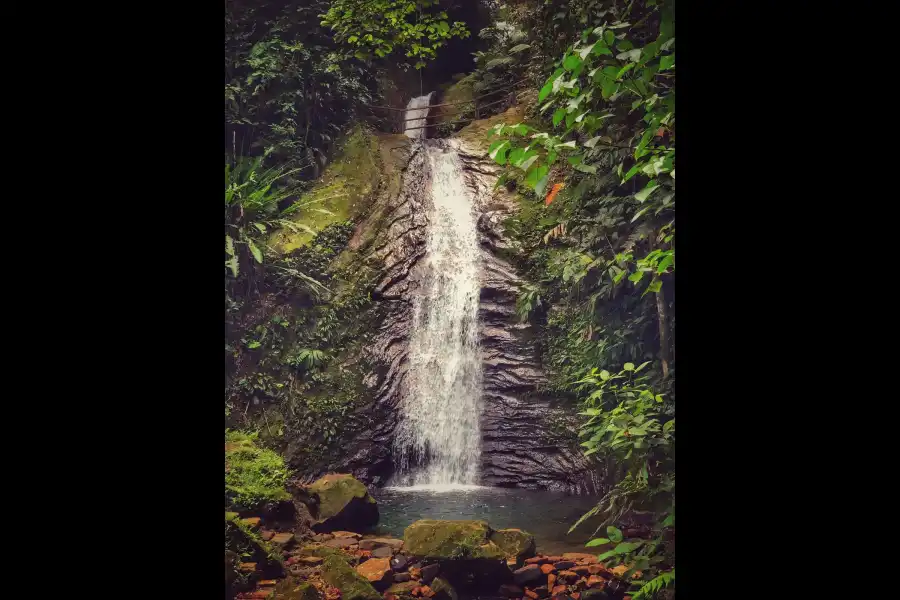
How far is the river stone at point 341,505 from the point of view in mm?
2654

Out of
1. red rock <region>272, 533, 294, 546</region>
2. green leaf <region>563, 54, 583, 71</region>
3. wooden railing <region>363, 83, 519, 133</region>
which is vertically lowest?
red rock <region>272, 533, 294, 546</region>

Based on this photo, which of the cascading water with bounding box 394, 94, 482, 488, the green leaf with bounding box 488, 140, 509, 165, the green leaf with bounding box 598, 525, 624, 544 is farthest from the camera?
the cascading water with bounding box 394, 94, 482, 488

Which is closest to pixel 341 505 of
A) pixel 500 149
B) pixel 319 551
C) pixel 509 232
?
pixel 319 551

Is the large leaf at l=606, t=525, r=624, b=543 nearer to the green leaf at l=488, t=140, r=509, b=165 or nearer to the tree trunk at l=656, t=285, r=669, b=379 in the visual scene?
the tree trunk at l=656, t=285, r=669, b=379

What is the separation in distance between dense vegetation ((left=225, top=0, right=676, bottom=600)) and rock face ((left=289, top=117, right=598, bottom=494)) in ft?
0.34

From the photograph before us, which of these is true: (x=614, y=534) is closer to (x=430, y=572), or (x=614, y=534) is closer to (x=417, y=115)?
(x=430, y=572)

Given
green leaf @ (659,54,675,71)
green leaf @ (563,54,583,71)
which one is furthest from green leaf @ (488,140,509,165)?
green leaf @ (659,54,675,71)

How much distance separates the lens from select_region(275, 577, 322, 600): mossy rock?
249 cm

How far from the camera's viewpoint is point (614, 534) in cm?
241

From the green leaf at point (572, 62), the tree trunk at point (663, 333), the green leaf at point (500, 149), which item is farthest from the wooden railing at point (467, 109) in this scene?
the tree trunk at point (663, 333)

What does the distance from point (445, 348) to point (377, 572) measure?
124 centimetres

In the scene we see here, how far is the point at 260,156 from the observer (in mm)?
2992
